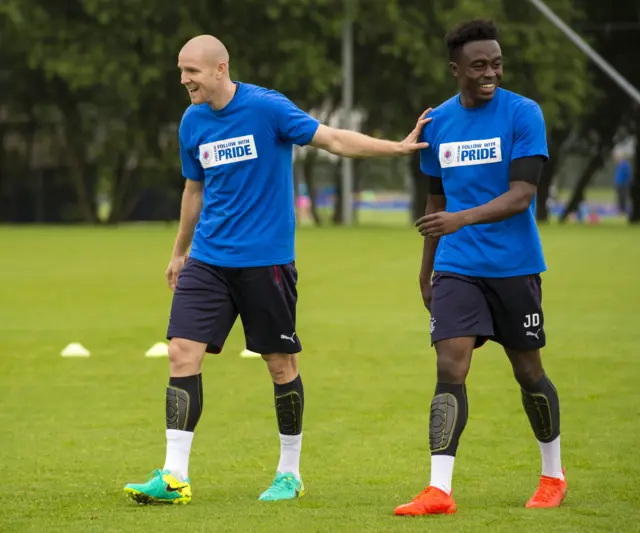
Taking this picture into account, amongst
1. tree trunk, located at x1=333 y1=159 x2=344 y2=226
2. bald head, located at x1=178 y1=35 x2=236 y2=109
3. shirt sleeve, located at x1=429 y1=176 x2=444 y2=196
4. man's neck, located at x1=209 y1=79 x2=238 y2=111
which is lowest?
tree trunk, located at x1=333 y1=159 x2=344 y2=226

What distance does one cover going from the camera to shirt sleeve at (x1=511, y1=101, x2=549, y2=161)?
6.91 metres

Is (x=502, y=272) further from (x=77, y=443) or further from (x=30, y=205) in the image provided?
(x=30, y=205)

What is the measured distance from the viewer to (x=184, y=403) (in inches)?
291

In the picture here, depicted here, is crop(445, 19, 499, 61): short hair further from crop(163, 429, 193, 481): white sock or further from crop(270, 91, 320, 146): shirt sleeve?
crop(163, 429, 193, 481): white sock

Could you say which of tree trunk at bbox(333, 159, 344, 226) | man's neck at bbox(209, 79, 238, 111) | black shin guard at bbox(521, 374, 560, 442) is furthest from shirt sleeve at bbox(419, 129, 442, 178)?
tree trunk at bbox(333, 159, 344, 226)

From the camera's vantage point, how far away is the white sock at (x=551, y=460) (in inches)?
285

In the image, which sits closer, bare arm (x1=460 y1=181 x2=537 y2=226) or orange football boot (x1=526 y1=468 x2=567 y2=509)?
bare arm (x1=460 y1=181 x2=537 y2=226)

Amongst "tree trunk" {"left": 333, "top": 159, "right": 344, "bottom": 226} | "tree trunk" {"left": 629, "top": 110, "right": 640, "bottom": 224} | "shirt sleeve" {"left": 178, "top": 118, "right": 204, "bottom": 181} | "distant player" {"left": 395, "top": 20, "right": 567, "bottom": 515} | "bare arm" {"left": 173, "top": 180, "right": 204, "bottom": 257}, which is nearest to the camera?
"distant player" {"left": 395, "top": 20, "right": 567, "bottom": 515}

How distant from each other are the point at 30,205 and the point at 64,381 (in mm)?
35375

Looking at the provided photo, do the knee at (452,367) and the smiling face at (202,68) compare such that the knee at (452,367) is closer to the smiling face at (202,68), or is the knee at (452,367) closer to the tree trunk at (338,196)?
the smiling face at (202,68)

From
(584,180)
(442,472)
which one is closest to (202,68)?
(442,472)

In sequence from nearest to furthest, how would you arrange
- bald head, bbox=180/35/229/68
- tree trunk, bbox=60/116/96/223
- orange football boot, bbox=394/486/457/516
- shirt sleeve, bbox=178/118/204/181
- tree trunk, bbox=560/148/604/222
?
1. orange football boot, bbox=394/486/457/516
2. bald head, bbox=180/35/229/68
3. shirt sleeve, bbox=178/118/204/181
4. tree trunk, bbox=60/116/96/223
5. tree trunk, bbox=560/148/604/222

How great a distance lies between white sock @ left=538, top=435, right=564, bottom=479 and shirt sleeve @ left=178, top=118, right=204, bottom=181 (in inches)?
79.6

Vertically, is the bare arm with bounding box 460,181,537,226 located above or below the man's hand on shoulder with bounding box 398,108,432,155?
below
